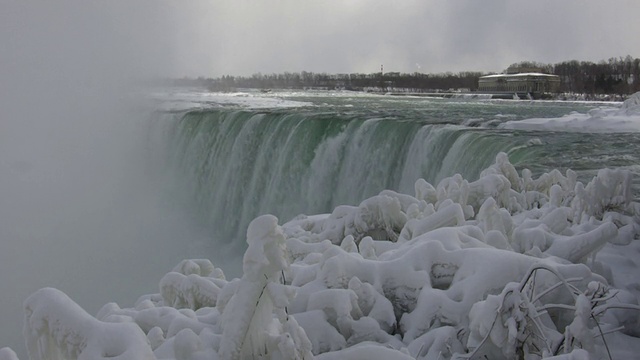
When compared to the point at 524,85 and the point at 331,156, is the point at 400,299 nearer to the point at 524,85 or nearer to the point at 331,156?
the point at 331,156

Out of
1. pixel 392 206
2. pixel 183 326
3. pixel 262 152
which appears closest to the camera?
pixel 183 326

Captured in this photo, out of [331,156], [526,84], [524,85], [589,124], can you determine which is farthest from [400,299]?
[524,85]

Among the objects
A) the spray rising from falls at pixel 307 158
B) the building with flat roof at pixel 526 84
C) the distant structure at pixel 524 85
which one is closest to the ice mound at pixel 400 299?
the spray rising from falls at pixel 307 158

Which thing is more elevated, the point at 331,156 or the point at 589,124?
the point at 589,124

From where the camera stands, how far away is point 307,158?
15.8 metres

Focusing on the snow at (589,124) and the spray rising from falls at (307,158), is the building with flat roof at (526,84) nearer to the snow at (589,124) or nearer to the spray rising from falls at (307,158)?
the snow at (589,124)

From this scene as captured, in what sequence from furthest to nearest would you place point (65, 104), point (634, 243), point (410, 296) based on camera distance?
point (65, 104) → point (634, 243) → point (410, 296)

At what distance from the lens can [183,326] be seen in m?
3.79

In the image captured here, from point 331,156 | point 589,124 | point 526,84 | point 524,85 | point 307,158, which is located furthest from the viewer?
point 524,85

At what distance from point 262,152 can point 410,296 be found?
1301cm

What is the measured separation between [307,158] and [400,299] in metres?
11.8

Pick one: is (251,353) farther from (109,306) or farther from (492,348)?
(109,306)

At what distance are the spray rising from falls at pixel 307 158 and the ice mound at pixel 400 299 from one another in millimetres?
6206

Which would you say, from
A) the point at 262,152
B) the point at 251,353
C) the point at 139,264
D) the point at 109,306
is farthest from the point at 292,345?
the point at 262,152
